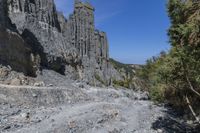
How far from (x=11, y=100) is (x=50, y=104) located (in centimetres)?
840

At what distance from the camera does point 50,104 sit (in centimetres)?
6306

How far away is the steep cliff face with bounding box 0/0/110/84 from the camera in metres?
88.4

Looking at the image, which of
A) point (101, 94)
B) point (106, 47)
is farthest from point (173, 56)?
point (106, 47)

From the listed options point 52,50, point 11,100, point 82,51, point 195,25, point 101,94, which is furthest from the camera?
point 82,51

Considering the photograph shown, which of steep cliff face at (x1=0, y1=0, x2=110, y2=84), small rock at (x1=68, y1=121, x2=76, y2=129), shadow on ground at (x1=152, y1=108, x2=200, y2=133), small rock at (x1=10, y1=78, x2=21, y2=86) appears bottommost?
shadow on ground at (x1=152, y1=108, x2=200, y2=133)

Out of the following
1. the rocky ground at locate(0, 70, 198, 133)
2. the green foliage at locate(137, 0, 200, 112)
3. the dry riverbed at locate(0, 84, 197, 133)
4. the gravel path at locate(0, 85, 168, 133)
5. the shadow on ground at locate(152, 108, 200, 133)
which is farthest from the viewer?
the shadow on ground at locate(152, 108, 200, 133)

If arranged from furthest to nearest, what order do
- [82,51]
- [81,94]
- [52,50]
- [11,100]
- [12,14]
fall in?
[82,51]
[52,50]
[12,14]
[81,94]
[11,100]

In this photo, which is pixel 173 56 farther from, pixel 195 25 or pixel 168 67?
pixel 195 25

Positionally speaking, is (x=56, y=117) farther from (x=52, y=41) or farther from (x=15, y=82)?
(x=52, y=41)

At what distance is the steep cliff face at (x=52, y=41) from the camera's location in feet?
290

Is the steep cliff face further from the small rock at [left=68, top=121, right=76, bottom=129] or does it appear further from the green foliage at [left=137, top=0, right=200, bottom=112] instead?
the green foliage at [left=137, top=0, right=200, bottom=112]

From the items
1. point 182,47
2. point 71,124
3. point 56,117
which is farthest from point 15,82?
point 182,47

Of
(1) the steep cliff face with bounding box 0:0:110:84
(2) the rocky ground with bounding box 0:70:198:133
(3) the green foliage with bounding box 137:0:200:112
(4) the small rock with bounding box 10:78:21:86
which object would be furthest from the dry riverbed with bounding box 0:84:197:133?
(1) the steep cliff face with bounding box 0:0:110:84

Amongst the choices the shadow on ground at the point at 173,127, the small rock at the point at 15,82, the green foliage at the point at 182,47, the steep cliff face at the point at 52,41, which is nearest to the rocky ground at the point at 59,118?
the shadow on ground at the point at 173,127
